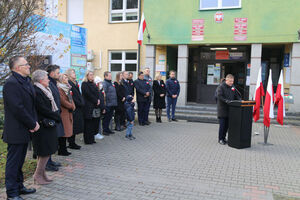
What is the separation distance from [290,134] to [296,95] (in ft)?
9.94

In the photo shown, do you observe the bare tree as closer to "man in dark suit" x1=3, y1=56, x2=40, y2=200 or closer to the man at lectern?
"man in dark suit" x1=3, y1=56, x2=40, y2=200

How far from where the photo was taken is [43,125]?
4.28 meters

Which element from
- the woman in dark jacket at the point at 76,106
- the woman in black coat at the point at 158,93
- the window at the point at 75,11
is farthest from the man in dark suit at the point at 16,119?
the window at the point at 75,11

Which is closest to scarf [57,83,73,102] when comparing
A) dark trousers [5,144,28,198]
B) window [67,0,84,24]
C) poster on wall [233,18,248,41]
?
dark trousers [5,144,28,198]

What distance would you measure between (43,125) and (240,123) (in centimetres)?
488

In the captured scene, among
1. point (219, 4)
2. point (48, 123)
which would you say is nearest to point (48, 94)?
point (48, 123)

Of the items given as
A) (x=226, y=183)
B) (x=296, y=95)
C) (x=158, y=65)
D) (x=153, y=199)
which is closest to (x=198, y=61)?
(x=158, y=65)

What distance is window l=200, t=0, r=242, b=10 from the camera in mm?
11812

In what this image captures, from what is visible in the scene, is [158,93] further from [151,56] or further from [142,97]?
[151,56]

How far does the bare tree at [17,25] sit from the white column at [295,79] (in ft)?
32.1

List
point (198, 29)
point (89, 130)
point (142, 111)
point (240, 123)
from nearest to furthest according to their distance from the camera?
point (240, 123) < point (89, 130) < point (142, 111) < point (198, 29)

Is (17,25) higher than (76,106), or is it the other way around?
(17,25)

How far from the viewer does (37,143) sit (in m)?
4.30

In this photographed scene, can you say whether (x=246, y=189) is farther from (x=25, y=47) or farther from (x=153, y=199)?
(x=25, y=47)
